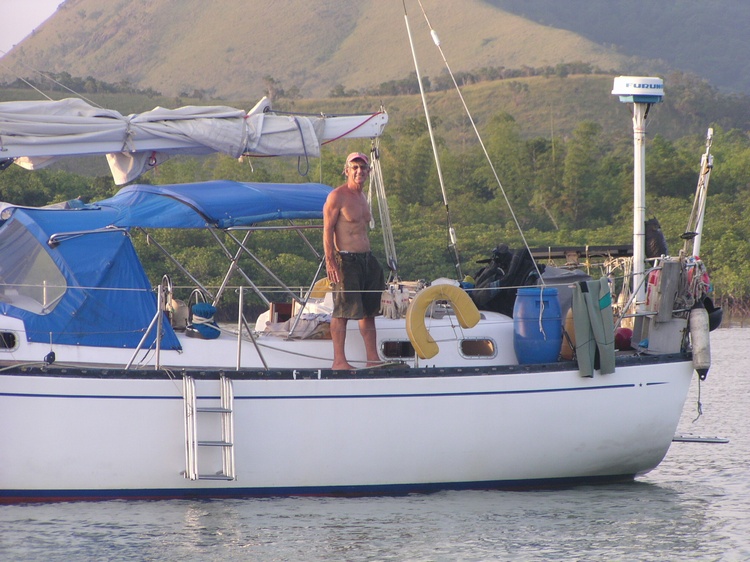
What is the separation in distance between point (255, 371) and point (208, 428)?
22.8 inches

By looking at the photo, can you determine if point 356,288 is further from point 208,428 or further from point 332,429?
point 208,428

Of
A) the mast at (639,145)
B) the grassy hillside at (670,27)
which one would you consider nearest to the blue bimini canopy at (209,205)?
the mast at (639,145)

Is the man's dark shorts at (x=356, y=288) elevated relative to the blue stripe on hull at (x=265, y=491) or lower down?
elevated

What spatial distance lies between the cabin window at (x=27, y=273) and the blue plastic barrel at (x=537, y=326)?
12.4 feet

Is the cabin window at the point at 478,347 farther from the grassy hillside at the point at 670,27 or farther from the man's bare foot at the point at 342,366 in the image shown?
the grassy hillside at the point at 670,27

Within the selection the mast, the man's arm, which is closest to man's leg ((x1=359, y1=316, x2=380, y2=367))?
the man's arm

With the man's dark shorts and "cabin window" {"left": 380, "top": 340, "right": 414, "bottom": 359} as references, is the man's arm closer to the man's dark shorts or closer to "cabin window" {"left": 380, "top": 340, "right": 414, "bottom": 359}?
the man's dark shorts

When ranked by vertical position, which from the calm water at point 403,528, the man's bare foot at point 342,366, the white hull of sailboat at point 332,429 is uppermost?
the man's bare foot at point 342,366

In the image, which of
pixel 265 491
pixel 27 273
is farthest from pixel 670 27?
pixel 27 273

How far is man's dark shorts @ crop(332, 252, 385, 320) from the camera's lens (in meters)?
9.62

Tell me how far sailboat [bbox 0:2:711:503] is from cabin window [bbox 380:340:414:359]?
0.04ft

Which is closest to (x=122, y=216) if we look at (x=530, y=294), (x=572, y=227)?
(x=530, y=294)

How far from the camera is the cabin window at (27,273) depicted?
961 centimetres

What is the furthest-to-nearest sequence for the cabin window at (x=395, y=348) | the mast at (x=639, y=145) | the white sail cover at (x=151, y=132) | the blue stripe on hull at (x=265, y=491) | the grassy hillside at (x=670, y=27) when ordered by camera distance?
1. the grassy hillside at (x=670, y=27)
2. the mast at (x=639, y=145)
3. the cabin window at (x=395, y=348)
4. the white sail cover at (x=151, y=132)
5. the blue stripe on hull at (x=265, y=491)
